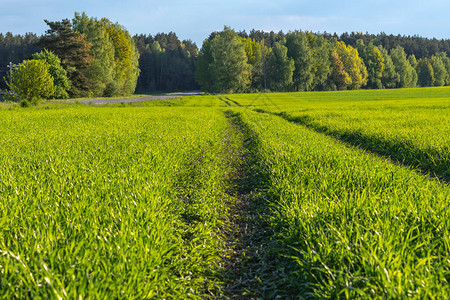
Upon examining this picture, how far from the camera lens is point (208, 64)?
115 meters

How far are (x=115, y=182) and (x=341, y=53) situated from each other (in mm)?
129760

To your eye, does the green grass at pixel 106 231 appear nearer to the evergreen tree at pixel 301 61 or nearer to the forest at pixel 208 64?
the forest at pixel 208 64

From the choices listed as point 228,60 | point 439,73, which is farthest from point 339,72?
point 439,73

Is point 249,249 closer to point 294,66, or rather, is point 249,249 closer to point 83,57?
point 83,57

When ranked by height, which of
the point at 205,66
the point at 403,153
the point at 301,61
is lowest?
the point at 403,153

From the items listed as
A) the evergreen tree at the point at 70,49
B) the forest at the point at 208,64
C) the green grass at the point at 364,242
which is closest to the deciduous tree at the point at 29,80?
the forest at the point at 208,64

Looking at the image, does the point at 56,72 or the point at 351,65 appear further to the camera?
the point at 351,65

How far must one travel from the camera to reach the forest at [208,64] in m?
64.8

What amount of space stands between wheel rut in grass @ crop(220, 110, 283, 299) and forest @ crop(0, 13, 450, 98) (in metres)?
47.1

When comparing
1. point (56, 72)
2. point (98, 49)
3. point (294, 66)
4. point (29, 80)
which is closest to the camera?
point (29, 80)

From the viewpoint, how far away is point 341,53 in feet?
392

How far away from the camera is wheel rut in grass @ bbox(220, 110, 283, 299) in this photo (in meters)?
3.58

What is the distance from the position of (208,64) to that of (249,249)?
115727mm

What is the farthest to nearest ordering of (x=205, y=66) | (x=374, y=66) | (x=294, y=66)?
(x=374, y=66) < (x=205, y=66) < (x=294, y=66)
